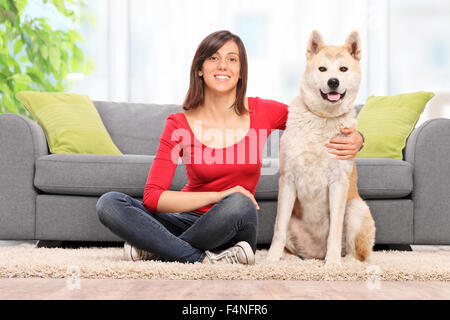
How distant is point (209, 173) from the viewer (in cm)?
163

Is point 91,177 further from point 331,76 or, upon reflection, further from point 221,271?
point 331,76

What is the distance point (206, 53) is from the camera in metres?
1.65

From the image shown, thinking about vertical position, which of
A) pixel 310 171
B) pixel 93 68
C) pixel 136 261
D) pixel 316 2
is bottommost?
pixel 136 261

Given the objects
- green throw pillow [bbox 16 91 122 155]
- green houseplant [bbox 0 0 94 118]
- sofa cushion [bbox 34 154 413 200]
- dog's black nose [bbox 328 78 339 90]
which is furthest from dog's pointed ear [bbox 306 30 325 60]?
green houseplant [bbox 0 0 94 118]

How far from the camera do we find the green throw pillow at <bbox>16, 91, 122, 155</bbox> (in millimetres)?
2410

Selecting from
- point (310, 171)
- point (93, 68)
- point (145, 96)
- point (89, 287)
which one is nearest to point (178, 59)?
point (145, 96)

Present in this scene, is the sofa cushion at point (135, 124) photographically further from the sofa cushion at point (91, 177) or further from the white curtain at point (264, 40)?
the white curtain at point (264, 40)

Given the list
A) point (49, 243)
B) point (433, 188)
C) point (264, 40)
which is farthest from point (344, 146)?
point (264, 40)

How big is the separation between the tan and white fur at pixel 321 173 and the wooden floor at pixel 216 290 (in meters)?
0.37

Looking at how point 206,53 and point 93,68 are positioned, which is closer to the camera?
point 206,53

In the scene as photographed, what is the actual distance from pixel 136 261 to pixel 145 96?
2.79 metres

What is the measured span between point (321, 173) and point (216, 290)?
71 cm
